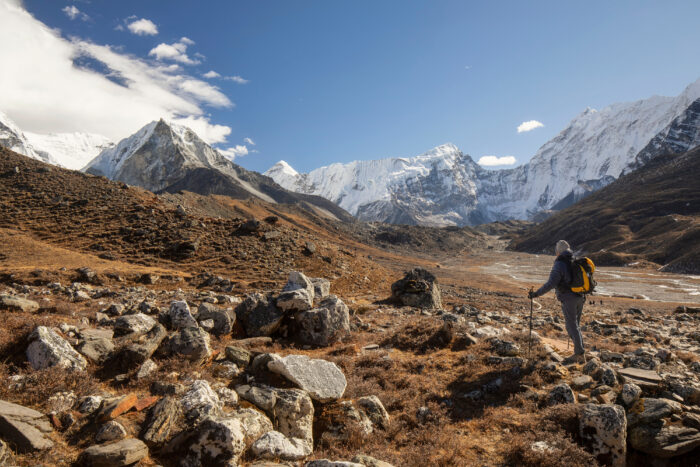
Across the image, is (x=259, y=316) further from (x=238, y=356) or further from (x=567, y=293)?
(x=567, y=293)

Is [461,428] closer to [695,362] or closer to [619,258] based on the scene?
[695,362]

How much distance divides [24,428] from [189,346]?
3392 millimetres

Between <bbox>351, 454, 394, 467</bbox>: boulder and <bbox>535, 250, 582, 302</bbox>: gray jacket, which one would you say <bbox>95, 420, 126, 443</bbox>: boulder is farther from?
<bbox>535, 250, 582, 302</bbox>: gray jacket

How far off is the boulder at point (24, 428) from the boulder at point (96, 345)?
2.04 metres

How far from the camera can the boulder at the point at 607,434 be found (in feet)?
17.8

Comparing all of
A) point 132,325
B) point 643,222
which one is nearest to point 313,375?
point 132,325

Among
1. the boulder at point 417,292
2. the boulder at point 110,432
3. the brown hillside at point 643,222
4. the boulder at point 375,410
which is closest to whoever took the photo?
the boulder at point 110,432

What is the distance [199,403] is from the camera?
564 centimetres

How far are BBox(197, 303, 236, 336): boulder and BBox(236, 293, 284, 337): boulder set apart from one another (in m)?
0.44

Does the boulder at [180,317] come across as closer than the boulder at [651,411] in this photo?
No

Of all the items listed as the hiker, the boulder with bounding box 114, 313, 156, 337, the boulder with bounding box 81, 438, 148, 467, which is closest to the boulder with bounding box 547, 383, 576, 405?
the hiker

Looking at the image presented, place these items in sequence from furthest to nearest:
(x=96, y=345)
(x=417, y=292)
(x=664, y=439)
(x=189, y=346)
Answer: (x=417, y=292), (x=189, y=346), (x=96, y=345), (x=664, y=439)

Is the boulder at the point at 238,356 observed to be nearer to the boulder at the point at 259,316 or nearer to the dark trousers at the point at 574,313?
the boulder at the point at 259,316

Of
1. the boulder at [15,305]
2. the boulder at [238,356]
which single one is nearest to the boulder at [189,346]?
Answer: the boulder at [238,356]
